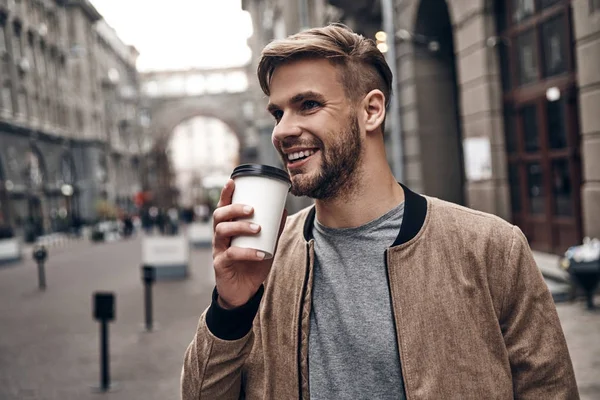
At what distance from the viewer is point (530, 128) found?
43.7 ft

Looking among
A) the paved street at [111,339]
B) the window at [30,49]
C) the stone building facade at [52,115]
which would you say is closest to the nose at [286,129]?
the paved street at [111,339]

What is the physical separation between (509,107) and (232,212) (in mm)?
13005

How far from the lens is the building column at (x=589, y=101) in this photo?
1010 centimetres

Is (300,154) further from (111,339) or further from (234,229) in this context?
(111,339)

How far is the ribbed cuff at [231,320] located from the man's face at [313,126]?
381mm

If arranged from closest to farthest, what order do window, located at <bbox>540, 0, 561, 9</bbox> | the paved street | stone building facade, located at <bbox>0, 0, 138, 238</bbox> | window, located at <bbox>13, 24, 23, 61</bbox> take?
the paved street, window, located at <bbox>540, 0, 561, 9</bbox>, stone building facade, located at <bbox>0, 0, 138, 238</bbox>, window, located at <bbox>13, 24, 23, 61</bbox>

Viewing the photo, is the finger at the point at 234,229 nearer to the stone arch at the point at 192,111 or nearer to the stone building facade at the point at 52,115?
the stone building facade at the point at 52,115

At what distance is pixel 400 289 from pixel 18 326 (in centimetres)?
1048

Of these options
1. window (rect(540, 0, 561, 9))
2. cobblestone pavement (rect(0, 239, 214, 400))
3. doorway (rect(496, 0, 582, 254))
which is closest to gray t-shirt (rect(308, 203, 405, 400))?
cobblestone pavement (rect(0, 239, 214, 400))

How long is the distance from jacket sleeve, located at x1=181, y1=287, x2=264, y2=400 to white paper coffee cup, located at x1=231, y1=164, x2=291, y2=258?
207 mm

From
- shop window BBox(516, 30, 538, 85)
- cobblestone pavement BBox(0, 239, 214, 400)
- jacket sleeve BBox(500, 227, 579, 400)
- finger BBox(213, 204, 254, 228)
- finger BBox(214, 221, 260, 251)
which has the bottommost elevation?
cobblestone pavement BBox(0, 239, 214, 400)

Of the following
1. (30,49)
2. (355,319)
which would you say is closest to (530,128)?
(355,319)

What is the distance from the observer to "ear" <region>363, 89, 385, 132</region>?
6.95 ft

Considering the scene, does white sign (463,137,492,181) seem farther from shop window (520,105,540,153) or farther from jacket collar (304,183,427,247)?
jacket collar (304,183,427,247)
